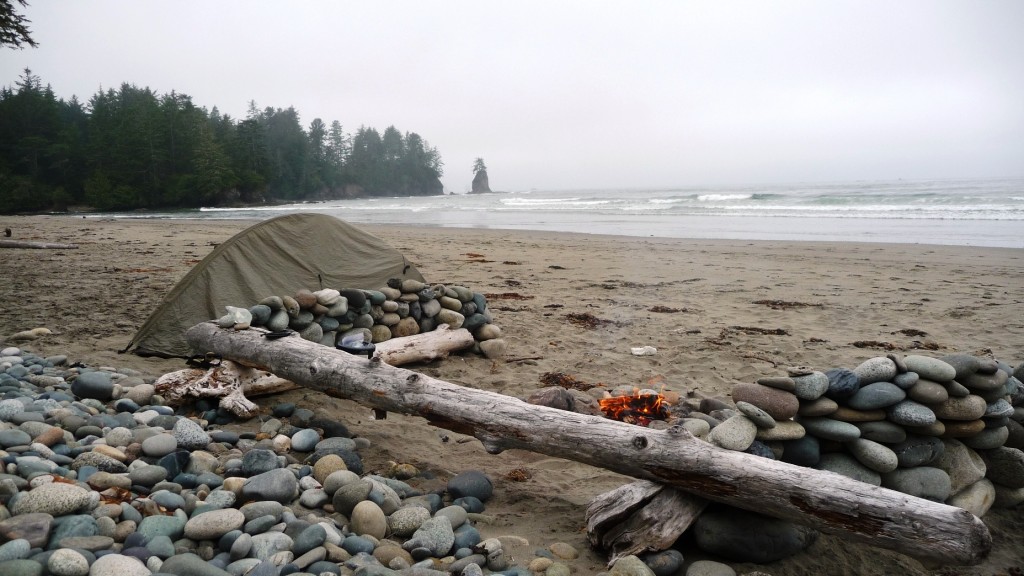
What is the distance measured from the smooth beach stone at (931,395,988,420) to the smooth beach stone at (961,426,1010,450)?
0.26 meters

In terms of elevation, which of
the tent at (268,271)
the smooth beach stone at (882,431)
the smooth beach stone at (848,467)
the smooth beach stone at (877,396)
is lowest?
the smooth beach stone at (848,467)

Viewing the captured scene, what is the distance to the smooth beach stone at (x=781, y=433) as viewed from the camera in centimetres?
338

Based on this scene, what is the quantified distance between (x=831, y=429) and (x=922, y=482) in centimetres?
66

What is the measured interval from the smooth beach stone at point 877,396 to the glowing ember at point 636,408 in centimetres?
164

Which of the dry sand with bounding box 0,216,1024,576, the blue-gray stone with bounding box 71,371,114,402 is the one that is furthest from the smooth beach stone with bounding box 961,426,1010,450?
the blue-gray stone with bounding box 71,371,114,402

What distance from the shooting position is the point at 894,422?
3.53 meters

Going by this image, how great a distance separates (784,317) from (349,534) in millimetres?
7503

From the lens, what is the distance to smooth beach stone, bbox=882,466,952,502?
11.2 ft

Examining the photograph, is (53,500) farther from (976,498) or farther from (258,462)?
(976,498)

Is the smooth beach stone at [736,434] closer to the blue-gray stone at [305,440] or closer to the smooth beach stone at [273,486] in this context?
the smooth beach stone at [273,486]

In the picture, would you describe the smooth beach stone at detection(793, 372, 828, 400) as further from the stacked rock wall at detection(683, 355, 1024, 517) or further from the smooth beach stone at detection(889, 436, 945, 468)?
the smooth beach stone at detection(889, 436, 945, 468)

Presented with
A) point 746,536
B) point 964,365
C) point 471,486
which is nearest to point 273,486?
point 471,486

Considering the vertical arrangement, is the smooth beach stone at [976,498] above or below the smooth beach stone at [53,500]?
below

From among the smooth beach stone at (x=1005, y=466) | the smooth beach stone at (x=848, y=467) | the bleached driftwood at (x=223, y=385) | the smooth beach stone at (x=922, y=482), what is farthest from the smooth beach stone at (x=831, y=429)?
the bleached driftwood at (x=223, y=385)
